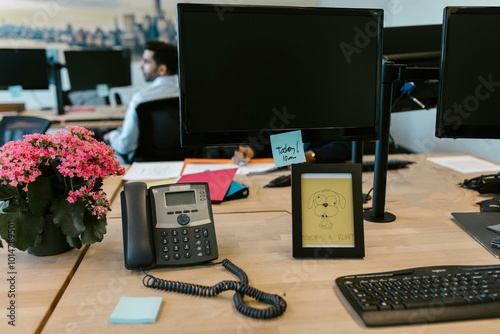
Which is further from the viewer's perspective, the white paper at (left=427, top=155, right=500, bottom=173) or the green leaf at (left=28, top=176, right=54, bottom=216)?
the white paper at (left=427, top=155, right=500, bottom=173)

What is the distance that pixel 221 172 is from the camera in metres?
1.61

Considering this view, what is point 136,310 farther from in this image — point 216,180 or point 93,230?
point 216,180

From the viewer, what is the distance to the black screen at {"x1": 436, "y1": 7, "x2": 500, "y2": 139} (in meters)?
1.11

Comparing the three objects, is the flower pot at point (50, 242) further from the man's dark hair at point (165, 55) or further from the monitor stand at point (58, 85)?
the monitor stand at point (58, 85)

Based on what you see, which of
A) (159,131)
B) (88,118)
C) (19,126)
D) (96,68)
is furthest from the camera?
(96,68)

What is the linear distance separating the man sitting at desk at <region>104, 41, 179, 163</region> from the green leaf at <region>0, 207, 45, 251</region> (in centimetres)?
158

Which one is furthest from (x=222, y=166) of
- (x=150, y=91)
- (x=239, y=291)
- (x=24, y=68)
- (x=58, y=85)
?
(x=24, y=68)

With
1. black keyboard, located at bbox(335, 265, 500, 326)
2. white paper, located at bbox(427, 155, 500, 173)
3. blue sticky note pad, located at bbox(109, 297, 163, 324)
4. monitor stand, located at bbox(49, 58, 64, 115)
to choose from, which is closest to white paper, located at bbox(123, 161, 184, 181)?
blue sticky note pad, located at bbox(109, 297, 163, 324)

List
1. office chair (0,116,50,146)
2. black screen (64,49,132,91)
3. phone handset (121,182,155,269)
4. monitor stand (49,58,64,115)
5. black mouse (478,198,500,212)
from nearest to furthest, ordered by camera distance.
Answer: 1. phone handset (121,182,155,269)
2. black mouse (478,198,500,212)
3. office chair (0,116,50,146)
4. monitor stand (49,58,64,115)
5. black screen (64,49,132,91)

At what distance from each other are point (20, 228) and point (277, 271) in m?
0.58

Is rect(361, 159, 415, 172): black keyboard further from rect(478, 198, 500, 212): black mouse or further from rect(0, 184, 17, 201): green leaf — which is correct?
rect(0, 184, 17, 201): green leaf

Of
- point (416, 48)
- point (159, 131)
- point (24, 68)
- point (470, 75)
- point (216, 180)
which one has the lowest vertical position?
point (216, 180)

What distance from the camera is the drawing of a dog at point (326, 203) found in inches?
40.9

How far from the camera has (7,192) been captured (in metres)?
0.98
